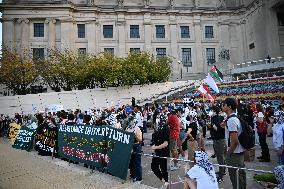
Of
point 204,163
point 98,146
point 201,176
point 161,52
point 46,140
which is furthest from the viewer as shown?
point 161,52

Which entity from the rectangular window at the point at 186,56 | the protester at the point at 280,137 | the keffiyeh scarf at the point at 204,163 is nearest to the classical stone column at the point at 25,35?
the rectangular window at the point at 186,56

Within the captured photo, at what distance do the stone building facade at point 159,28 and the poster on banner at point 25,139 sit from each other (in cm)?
3551

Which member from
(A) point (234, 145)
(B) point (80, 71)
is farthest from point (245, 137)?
(B) point (80, 71)

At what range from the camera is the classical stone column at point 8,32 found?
162 feet

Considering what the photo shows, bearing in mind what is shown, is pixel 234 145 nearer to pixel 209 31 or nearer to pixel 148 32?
pixel 148 32

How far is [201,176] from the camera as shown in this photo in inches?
180

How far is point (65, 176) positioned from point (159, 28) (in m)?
49.0

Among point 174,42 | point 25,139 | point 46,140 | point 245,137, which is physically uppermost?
point 174,42

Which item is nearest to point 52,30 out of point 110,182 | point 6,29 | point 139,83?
point 6,29

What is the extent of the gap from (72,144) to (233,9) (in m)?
54.0

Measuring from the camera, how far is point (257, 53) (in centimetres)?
5369

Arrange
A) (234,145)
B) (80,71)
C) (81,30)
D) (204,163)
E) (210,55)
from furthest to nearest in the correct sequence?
1. (210,55)
2. (81,30)
3. (80,71)
4. (234,145)
5. (204,163)

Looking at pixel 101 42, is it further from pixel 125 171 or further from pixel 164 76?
pixel 125 171

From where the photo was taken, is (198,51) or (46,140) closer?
(46,140)
